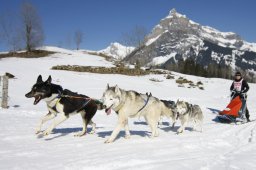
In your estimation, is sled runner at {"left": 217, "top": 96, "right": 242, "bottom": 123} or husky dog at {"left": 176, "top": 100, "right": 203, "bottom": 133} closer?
husky dog at {"left": 176, "top": 100, "right": 203, "bottom": 133}

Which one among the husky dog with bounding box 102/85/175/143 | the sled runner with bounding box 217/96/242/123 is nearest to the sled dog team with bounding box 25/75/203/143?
the husky dog with bounding box 102/85/175/143

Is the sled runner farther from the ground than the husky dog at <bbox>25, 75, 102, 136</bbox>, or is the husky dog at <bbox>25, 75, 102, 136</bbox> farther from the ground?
the husky dog at <bbox>25, 75, 102, 136</bbox>

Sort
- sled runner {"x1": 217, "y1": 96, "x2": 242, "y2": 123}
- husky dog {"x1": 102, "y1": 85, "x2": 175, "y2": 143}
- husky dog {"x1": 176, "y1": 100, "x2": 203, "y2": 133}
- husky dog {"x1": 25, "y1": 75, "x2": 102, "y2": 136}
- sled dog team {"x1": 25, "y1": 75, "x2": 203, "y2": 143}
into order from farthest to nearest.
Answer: sled runner {"x1": 217, "y1": 96, "x2": 242, "y2": 123}
husky dog {"x1": 176, "y1": 100, "x2": 203, "y2": 133}
husky dog {"x1": 25, "y1": 75, "x2": 102, "y2": 136}
sled dog team {"x1": 25, "y1": 75, "x2": 203, "y2": 143}
husky dog {"x1": 102, "y1": 85, "x2": 175, "y2": 143}

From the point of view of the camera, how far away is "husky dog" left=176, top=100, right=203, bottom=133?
9.25 m

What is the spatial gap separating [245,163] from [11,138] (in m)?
5.18

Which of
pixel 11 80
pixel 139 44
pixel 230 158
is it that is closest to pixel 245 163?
pixel 230 158

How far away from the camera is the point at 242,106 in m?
11.9

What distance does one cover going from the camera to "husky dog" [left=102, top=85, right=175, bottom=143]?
689 cm

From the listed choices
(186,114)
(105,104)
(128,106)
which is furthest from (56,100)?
(186,114)

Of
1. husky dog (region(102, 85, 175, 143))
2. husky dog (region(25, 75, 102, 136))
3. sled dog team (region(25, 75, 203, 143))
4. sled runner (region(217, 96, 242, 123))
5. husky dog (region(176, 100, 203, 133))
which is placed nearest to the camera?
husky dog (region(102, 85, 175, 143))

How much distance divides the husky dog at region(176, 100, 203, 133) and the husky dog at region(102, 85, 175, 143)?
1.16 m

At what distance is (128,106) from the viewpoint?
7.29m

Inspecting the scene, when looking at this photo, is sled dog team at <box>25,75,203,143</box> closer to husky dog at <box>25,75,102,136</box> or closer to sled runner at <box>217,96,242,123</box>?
husky dog at <box>25,75,102,136</box>

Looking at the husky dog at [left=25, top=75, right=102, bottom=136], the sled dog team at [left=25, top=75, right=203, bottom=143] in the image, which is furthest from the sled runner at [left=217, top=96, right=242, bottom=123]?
the husky dog at [left=25, top=75, right=102, bottom=136]
